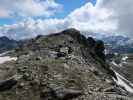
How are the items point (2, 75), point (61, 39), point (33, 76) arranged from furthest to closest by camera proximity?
point (61, 39)
point (2, 75)
point (33, 76)

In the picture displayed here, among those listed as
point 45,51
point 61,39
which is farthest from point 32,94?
point 61,39

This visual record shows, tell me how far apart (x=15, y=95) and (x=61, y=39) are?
47.4 meters

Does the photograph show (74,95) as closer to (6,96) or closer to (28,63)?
(6,96)

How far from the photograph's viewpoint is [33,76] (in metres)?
48.0

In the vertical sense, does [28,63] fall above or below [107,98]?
above

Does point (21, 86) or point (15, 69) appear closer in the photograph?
point (21, 86)

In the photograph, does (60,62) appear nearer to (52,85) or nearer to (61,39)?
(52,85)

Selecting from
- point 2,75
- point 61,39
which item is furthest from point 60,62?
point 61,39

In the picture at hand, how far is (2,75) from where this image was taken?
168ft

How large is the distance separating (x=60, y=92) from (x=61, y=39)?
48.0 meters

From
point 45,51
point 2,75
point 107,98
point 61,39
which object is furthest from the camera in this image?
point 61,39

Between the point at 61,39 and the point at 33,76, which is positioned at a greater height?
the point at 61,39

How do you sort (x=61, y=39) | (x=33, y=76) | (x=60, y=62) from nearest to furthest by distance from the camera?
(x=33, y=76) → (x=60, y=62) → (x=61, y=39)

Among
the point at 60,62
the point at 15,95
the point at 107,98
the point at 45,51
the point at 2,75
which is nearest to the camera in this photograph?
the point at 107,98
